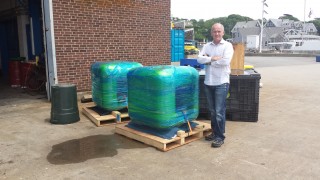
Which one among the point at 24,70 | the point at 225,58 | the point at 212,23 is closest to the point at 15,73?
the point at 24,70

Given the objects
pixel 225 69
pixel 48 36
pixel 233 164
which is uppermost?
pixel 48 36

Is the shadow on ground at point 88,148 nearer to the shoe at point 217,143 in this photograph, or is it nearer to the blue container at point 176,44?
the shoe at point 217,143

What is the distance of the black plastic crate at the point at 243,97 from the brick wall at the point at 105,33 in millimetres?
3948

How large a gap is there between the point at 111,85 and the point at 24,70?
6643 mm

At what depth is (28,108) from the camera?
7996 mm

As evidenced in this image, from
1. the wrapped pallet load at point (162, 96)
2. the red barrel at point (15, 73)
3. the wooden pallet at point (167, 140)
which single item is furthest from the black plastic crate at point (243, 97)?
the red barrel at point (15, 73)

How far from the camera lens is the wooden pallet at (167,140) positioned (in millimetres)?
4922

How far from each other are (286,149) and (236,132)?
1116 mm

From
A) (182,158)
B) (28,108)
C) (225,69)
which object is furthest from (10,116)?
(225,69)

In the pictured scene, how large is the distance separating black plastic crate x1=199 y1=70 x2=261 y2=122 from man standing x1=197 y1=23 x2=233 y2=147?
144 centimetres

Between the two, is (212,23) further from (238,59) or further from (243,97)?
(243,97)

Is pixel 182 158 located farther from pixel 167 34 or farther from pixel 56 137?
pixel 167 34

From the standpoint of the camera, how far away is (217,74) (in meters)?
5.00

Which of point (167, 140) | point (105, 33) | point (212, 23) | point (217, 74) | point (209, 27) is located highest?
point (212, 23)
